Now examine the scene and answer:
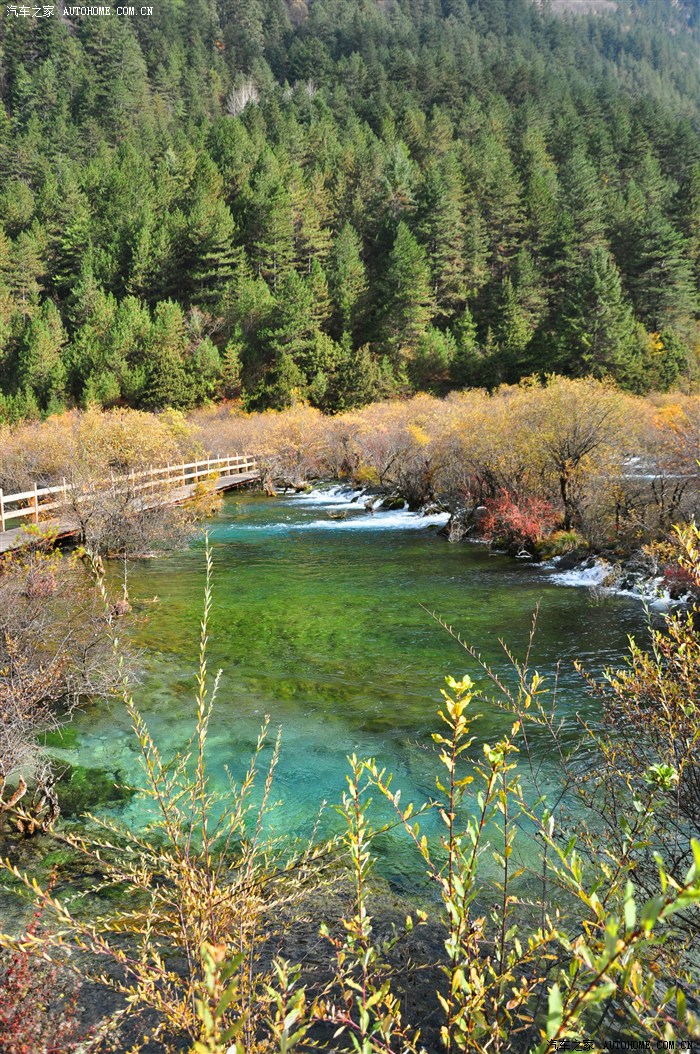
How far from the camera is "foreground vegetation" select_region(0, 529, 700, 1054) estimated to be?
1.59m

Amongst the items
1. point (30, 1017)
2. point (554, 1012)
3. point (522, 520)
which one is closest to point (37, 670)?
point (30, 1017)

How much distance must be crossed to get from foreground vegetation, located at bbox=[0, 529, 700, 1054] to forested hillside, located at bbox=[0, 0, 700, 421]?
4045 cm

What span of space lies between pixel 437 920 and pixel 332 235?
7374 cm

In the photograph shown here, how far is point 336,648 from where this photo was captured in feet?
38.4

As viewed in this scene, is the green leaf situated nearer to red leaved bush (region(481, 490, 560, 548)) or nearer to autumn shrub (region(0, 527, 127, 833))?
autumn shrub (region(0, 527, 127, 833))

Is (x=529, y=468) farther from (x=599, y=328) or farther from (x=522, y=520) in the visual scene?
(x=599, y=328)

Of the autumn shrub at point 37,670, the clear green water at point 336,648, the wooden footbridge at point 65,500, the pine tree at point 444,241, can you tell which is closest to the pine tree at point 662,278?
the pine tree at point 444,241

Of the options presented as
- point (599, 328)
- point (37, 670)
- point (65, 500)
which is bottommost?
point (65, 500)

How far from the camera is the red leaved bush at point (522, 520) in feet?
60.1

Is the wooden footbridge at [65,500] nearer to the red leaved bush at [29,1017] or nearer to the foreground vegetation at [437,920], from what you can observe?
the foreground vegetation at [437,920]

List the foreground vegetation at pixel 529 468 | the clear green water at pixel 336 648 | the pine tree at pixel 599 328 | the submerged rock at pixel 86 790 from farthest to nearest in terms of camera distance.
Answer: the pine tree at pixel 599 328 → the foreground vegetation at pixel 529 468 → the clear green water at pixel 336 648 → the submerged rock at pixel 86 790

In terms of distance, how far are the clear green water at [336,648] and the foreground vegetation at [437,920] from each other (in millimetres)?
567

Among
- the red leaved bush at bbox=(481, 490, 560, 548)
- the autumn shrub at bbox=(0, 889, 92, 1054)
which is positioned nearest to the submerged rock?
the autumn shrub at bbox=(0, 889, 92, 1054)

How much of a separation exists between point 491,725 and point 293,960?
175 inches
